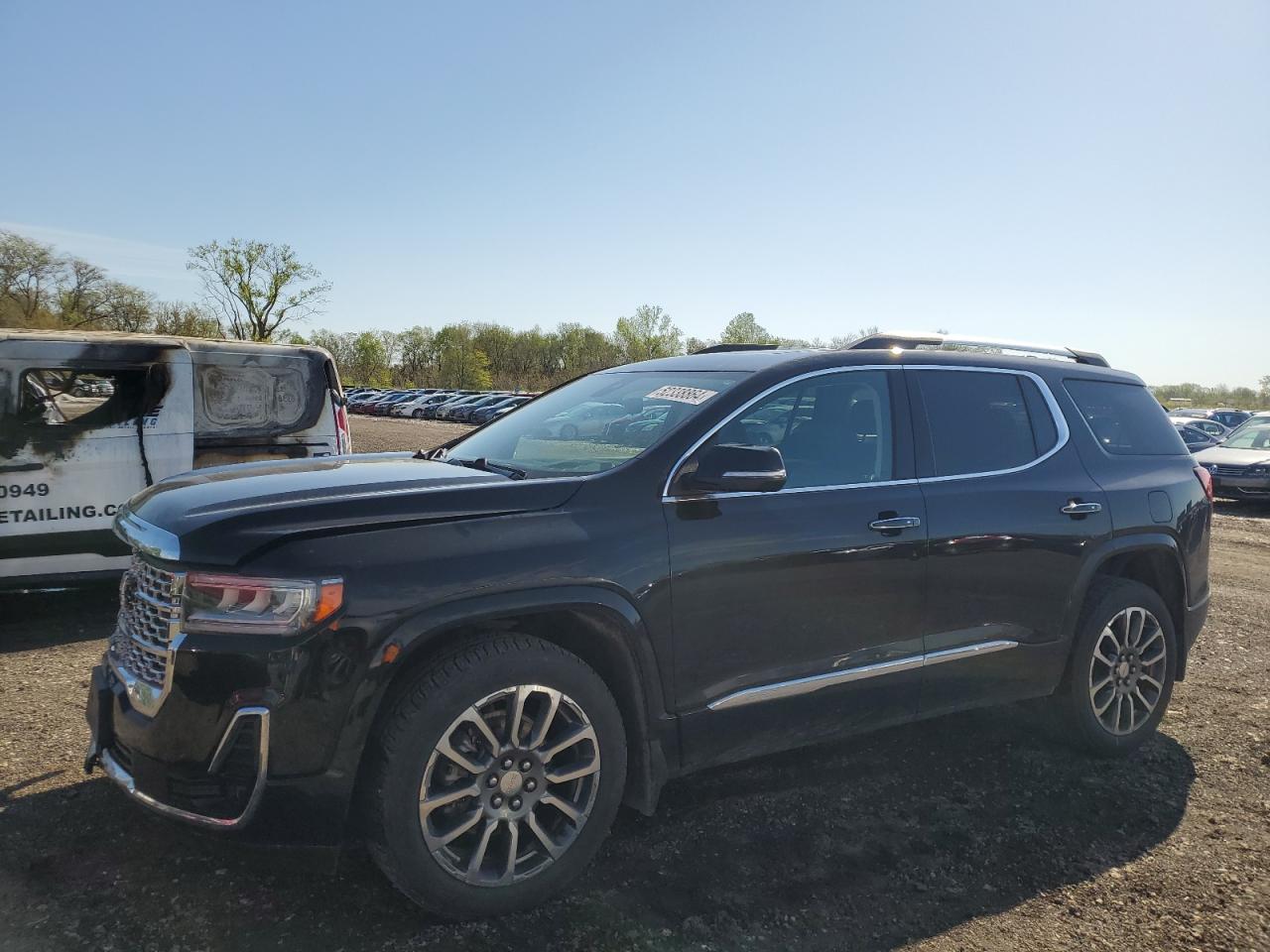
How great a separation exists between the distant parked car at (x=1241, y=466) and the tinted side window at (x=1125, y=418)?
440 inches

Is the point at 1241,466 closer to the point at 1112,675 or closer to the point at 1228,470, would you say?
the point at 1228,470

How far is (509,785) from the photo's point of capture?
277 centimetres

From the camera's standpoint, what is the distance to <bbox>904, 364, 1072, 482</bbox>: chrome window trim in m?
3.80

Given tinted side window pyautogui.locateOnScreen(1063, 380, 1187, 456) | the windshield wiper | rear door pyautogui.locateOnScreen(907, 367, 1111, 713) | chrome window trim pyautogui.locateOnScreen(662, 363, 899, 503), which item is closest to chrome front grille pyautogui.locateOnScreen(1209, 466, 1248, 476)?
tinted side window pyautogui.locateOnScreen(1063, 380, 1187, 456)

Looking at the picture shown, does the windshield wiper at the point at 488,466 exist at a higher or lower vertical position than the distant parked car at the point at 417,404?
higher

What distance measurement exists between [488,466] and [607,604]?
0.91 m

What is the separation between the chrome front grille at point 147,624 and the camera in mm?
2615

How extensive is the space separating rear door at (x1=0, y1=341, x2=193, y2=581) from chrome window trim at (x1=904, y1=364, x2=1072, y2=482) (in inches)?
206

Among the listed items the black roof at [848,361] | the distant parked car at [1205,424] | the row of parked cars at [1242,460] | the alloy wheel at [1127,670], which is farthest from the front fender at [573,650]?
the distant parked car at [1205,424]

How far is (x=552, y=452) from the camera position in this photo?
3.55 meters

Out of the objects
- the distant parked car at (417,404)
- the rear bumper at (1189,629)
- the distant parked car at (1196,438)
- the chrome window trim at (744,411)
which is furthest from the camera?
the distant parked car at (417,404)

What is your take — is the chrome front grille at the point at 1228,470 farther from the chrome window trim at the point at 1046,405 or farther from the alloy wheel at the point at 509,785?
the alloy wheel at the point at 509,785

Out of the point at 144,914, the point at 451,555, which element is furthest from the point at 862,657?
the point at 144,914

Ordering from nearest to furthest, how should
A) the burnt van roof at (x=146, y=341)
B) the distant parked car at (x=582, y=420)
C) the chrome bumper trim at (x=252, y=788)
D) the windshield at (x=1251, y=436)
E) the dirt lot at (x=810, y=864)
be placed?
the chrome bumper trim at (x=252, y=788), the dirt lot at (x=810, y=864), the distant parked car at (x=582, y=420), the burnt van roof at (x=146, y=341), the windshield at (x=1251, y=436)
